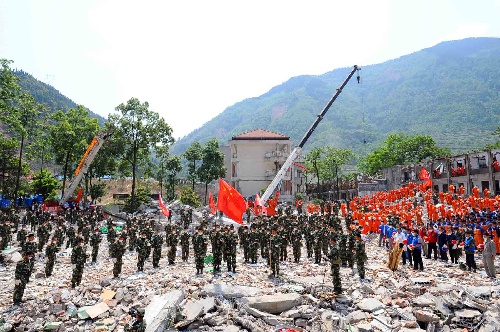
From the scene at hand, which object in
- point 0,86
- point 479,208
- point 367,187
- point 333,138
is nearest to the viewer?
point 479,208

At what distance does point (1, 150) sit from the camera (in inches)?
1256

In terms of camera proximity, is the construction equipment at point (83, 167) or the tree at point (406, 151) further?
the tree at point (406, 151)

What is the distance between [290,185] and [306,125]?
13364 centimetres

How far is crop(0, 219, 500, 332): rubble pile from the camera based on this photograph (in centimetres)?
792

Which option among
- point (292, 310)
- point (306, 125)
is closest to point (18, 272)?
point (292, 310)

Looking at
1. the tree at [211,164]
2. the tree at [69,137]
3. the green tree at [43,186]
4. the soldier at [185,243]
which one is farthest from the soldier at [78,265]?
the tree at [211,164]

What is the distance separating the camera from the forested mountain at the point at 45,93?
102931 mm

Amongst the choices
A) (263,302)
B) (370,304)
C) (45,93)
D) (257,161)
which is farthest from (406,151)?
(45,93)

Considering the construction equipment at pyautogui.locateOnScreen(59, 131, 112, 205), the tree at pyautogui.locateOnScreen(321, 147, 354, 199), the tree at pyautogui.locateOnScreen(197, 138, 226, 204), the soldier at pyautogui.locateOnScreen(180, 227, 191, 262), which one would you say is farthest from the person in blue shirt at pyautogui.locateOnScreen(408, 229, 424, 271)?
the tree at pyautogui.locateOnScreen(321, 147, 354, 199)

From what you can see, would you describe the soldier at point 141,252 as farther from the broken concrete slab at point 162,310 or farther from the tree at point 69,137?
the tree at point 69,137

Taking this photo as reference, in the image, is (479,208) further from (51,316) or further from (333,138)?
(333,138)

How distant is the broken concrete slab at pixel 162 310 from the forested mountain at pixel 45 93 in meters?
107

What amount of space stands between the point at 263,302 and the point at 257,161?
42942mm

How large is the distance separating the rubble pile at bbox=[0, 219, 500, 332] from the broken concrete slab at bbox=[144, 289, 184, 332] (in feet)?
0.09
